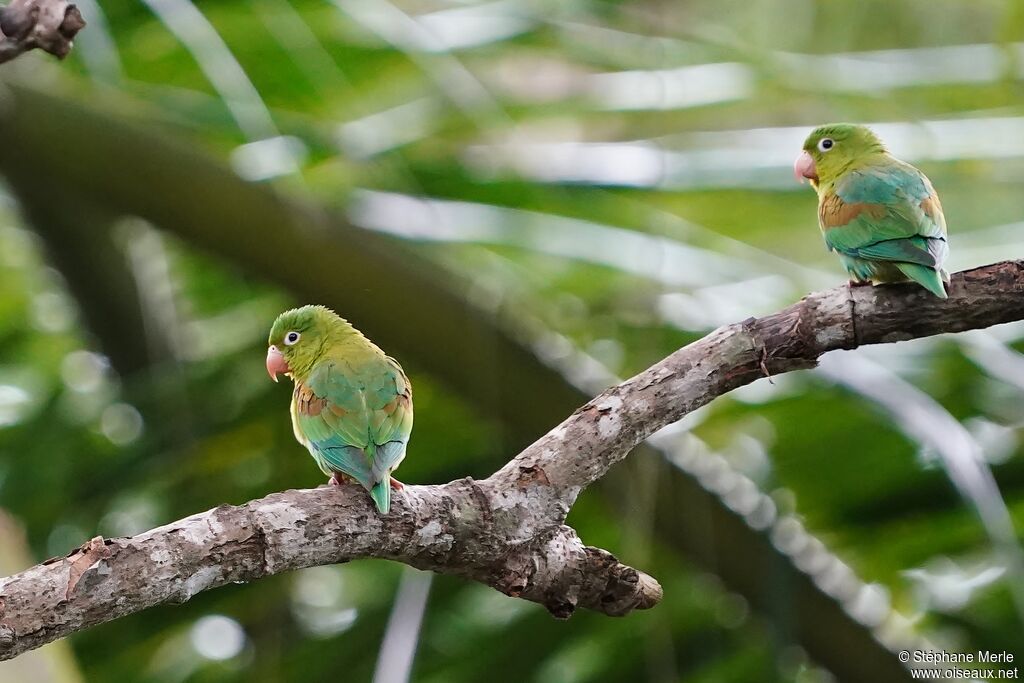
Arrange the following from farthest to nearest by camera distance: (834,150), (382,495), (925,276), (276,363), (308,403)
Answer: (834,150), (276,363), (308,403), (925,276), (382,495)

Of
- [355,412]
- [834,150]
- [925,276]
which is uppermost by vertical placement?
[834,150]

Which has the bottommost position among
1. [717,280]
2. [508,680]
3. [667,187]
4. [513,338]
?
[508,680]

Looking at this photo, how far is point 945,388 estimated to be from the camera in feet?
8.51

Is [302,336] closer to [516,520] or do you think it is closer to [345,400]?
[345,400]

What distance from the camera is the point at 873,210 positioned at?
204cm

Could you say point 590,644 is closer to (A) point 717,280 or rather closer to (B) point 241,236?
(A) point 717,280

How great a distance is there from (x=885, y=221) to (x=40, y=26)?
53.8 inches

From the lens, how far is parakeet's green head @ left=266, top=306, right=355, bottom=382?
2086 millimetres

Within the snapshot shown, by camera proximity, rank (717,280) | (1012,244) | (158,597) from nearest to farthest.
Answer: (158,597), (717,280), (1012,244)

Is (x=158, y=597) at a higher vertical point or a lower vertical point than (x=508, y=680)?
lower

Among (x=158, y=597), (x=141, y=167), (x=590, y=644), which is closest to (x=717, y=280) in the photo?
(x=590, y=644)

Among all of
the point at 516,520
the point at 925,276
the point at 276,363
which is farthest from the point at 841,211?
the point at 276,363

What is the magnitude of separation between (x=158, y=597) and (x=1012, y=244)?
2470 millimetres
